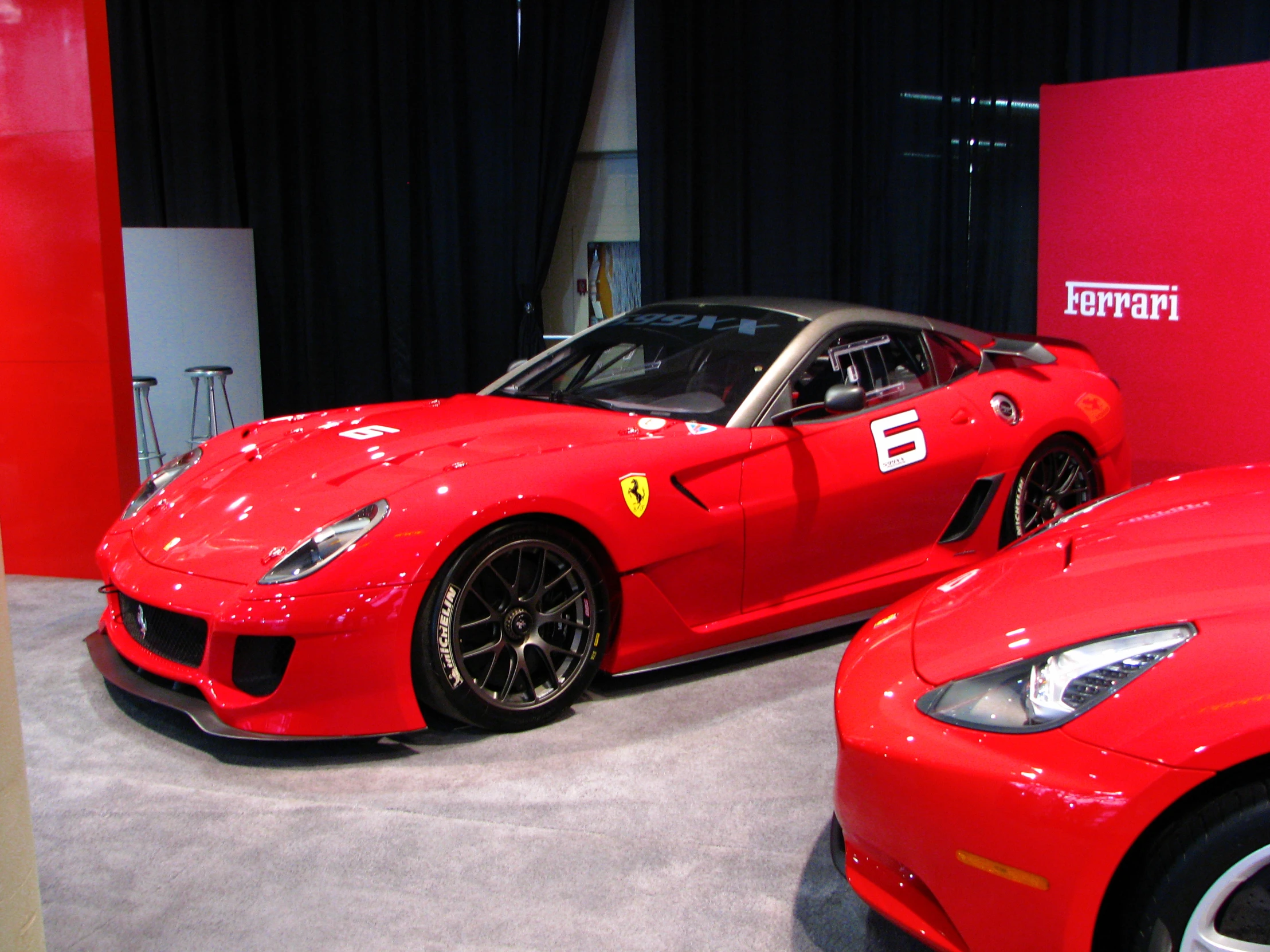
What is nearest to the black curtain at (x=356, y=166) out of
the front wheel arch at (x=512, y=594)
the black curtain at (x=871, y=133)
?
the black curtain at (x=871, y=133)

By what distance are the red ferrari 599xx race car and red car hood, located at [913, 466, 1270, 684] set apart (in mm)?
1036

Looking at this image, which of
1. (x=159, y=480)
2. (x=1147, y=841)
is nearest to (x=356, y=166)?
(x=159, y=480)

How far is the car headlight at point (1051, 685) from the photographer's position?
5.43 feet

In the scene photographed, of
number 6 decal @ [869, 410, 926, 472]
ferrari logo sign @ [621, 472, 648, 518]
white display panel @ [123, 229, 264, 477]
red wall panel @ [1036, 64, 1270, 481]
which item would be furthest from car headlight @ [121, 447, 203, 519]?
red wall panel @ [1036, 64, 1270, 481]

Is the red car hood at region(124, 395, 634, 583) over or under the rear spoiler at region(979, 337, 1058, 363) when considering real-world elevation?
under

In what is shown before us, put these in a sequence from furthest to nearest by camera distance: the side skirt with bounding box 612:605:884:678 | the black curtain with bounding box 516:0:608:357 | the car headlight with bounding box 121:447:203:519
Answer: the black curtain with bounding box 516:0:608:357 → the car headlight with bounding box 121:447:203:519 → the side skirt with bounding box 612:605:884:678

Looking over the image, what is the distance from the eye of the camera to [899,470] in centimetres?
358

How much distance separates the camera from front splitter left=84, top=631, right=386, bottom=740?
2730mm

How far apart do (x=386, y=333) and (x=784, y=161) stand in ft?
10.3

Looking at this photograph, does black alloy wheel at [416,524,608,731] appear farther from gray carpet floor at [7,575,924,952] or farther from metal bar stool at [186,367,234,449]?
metal bar stool at [186,367,234,449]

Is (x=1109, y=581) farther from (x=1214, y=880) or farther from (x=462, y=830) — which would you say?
(x=462, y=830)

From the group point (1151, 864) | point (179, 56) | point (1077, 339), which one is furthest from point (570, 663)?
point (179, 56)

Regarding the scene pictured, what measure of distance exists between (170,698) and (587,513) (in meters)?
1.12

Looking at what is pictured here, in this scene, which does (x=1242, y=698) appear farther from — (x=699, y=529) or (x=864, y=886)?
(x=699, y=529)
